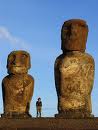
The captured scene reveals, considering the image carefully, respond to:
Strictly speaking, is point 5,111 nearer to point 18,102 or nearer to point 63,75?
point 18,102

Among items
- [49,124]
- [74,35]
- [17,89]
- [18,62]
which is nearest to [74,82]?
[74,35]

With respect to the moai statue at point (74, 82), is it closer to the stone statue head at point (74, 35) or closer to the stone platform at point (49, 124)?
the stone statue head at point (74, 35)

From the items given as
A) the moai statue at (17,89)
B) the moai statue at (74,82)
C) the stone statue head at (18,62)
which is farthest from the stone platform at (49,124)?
the stone statue head at (18,62)

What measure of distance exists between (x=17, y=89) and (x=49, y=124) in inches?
99.8

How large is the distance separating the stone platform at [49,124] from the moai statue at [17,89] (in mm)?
1534

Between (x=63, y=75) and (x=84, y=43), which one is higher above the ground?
(x=84, y=43)

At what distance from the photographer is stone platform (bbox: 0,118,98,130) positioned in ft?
36.6

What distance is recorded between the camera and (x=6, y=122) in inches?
472

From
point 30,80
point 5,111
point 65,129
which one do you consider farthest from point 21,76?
point 65,129

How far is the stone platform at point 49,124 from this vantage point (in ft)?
36.6

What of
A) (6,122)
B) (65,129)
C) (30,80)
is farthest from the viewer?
(30,80)

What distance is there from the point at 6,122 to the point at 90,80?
2.74 meters

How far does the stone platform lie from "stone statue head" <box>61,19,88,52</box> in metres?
2.44

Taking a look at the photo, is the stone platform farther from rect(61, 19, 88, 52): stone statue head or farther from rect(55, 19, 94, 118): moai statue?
rect(61, 19, 88, 52): stone statue head
